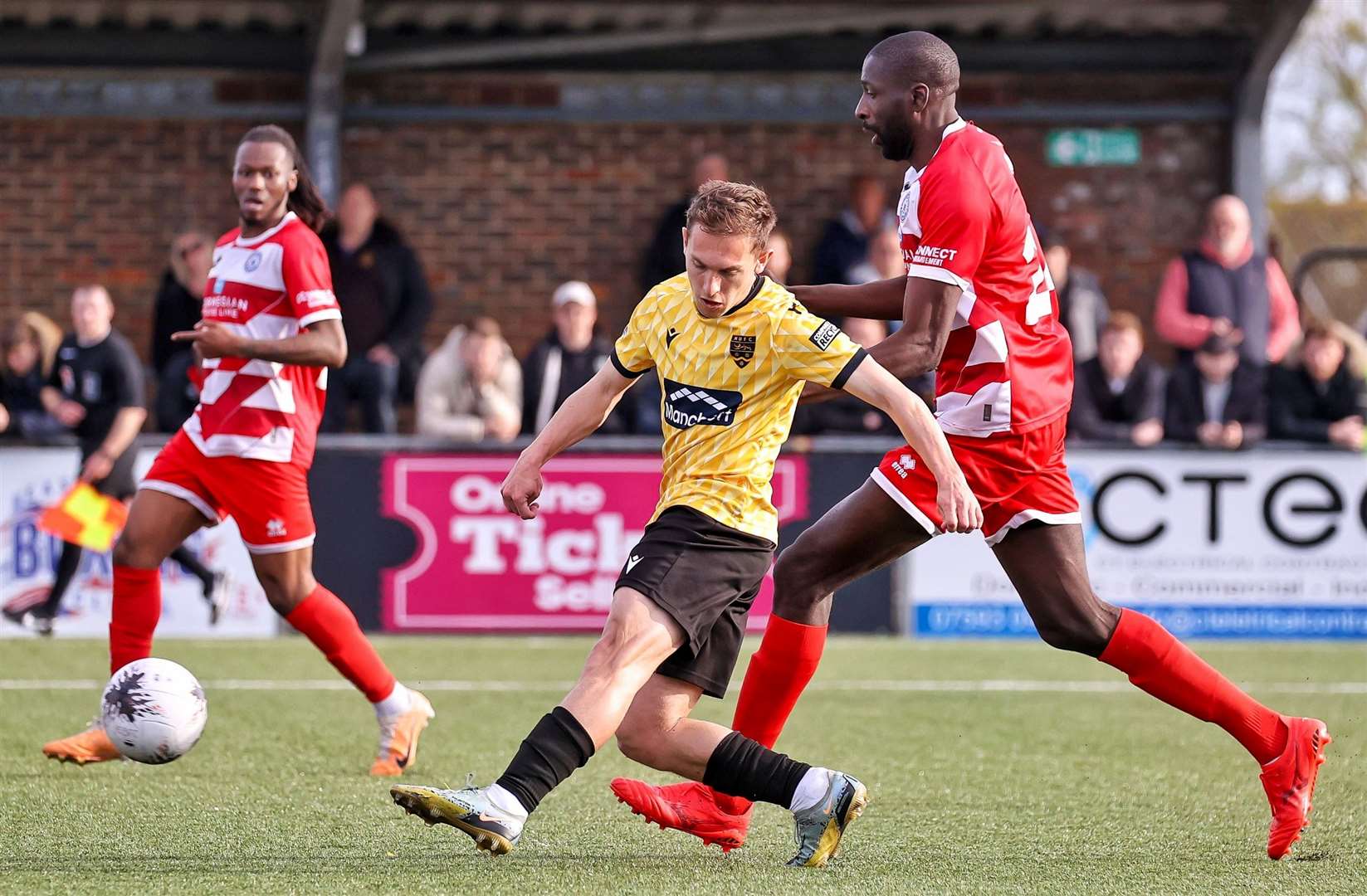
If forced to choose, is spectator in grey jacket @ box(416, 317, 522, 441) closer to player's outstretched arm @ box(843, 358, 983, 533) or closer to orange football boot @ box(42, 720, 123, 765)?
orange football boot @ box(42, 720, 123, 765)

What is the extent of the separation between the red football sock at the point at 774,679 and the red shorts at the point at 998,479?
0.43m

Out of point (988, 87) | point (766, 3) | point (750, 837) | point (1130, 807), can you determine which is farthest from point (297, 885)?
point (988, 87)

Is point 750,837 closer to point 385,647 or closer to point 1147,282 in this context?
point 385,647

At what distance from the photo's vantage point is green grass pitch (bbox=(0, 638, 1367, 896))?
4.73m

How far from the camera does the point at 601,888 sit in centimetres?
456

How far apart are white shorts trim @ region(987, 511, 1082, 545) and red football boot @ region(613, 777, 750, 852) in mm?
1001

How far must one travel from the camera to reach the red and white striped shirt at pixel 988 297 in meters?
5.12

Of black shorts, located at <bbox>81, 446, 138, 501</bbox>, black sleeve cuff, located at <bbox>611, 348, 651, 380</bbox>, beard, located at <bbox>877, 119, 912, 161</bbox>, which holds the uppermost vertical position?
beard, located at <bbox>877, 119, 912, 161</bbox>

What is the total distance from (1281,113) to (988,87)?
18.7 metres

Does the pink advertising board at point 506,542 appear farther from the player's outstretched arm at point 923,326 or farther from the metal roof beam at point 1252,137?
the player's outstretched arm at point 923,326

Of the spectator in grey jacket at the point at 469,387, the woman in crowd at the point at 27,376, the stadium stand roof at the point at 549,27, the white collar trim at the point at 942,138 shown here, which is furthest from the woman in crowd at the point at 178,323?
the white collar trim at the point at 942,138

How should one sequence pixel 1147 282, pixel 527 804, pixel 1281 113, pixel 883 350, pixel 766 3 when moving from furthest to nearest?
pixel 1281 113
pixel 1147 282
pixel 766 3
pixel 883 350
pixel 527 804

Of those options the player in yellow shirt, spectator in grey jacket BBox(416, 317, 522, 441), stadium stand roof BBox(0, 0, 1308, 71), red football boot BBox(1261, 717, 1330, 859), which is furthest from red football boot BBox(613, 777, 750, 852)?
stadium stand roof BBox(0, 0, 1308, 71)

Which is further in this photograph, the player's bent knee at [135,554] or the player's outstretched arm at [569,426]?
the player's bent knee at [135,554]
